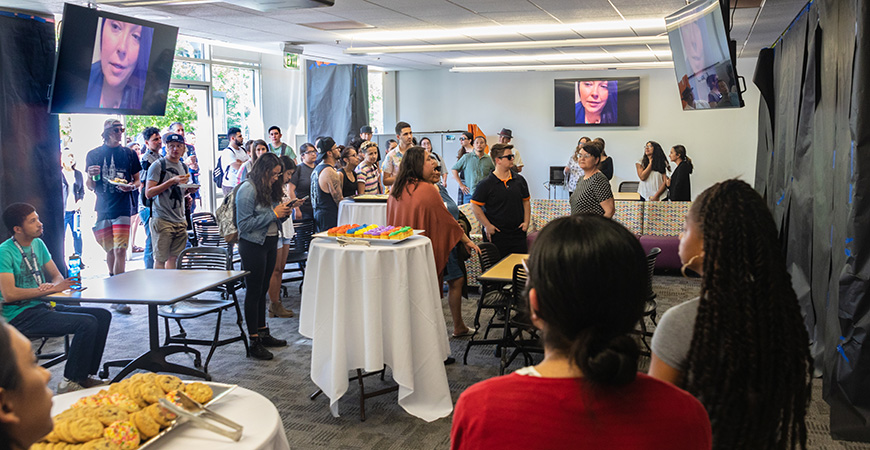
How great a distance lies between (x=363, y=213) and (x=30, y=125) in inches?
127

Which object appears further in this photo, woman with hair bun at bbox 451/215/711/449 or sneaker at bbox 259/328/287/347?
sneaker at bbox 259/328/287/347

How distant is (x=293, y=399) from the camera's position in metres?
4.70

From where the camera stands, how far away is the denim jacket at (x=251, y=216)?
538cm

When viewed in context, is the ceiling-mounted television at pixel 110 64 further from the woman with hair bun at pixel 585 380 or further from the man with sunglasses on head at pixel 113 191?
the woman with hair bun at pixel 585 380

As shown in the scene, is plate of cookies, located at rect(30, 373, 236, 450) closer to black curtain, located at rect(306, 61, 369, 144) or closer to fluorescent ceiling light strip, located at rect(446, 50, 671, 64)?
fluorescent ceiling light strip, located at rect(446, 50, 671, 64)

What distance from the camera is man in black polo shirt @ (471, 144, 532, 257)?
6340 mm

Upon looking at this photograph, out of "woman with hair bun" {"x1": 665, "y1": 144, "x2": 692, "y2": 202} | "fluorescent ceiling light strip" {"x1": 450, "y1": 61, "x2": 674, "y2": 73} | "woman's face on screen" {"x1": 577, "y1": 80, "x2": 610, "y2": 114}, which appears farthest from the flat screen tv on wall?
"woman with hair bun" {"x1": 665, "y1": 144, "x2": 692, "y2": 202}

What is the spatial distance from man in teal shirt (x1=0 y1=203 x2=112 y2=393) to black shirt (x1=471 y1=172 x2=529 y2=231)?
3258 mm

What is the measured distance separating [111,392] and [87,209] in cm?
822

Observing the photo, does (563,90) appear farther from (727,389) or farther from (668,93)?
(727,389)

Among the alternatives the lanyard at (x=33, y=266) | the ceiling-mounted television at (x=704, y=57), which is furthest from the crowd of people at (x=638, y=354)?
the ceiling-mounted television at (x=704, y=57)

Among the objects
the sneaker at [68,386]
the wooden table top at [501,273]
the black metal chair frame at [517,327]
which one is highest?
the wooden table top at [501,273]

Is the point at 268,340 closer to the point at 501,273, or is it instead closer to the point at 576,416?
the point at 501,273

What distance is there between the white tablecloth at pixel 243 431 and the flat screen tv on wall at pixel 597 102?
13.6 m
